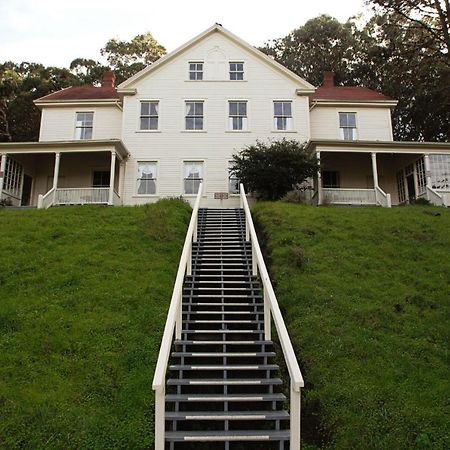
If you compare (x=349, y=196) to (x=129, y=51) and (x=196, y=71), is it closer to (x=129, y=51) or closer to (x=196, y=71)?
(x=196, y=71)

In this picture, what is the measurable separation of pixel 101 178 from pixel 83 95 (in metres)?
5.07

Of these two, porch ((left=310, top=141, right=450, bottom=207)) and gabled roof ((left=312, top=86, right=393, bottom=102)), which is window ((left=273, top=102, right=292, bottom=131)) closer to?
gabled roof ((left=312, top=86, right=393, bottom=102))

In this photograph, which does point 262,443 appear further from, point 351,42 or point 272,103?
point 351,42

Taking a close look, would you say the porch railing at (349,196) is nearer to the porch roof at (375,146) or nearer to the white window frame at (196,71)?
the porch roof at (375,146)

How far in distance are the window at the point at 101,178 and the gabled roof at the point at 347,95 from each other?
11.0m

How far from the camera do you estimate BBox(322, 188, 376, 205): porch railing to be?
20.6 meters

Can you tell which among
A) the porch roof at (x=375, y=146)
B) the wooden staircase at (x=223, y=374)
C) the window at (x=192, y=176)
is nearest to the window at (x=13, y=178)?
the window at (x=192, y=176)

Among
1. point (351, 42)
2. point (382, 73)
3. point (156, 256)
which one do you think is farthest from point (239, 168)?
point (351, 42)

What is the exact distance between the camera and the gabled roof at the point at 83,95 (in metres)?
24.4

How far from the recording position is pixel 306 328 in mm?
8594

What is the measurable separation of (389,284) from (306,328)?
298cm

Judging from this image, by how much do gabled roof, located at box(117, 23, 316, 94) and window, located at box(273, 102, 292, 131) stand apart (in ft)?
3.27

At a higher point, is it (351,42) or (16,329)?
(351,42)

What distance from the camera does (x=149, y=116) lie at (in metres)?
23.0
